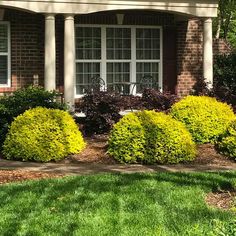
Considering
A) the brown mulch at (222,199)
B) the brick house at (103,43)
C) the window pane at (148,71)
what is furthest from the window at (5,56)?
the brown mulch at (222,199)

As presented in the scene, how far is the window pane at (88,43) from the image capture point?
1475 cm

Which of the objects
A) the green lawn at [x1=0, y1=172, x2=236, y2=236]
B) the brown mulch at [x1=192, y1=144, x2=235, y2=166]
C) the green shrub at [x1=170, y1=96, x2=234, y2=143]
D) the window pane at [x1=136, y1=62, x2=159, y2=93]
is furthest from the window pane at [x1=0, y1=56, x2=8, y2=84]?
the green lawn at [x1=0, y1=172, x2=236, y2=236]

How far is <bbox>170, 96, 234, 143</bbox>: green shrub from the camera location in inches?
424

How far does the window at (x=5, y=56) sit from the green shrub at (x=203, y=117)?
15.6 feet

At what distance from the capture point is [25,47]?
14.0 metres

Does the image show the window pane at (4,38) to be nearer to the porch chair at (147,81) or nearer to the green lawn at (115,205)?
the porch chair at (147,81)

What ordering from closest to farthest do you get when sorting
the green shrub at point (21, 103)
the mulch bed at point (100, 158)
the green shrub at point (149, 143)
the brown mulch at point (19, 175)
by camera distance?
the brown mulch at point (19, 175) → the mulch bed at point (100, 158) → the green shrub at point (149, 143) → the green shrub at point (21, 103)

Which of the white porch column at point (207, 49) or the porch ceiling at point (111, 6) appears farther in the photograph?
the white porch column at point (207, 49)

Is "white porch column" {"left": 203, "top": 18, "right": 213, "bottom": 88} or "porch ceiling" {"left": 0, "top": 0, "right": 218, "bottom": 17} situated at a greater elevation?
"porch ceiling" {"left": 0, "top": 0, "right": 218, "bottom": 17}

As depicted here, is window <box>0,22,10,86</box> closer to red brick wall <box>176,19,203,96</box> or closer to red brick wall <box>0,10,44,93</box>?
red brick wall <box>0,10,44,93</box>

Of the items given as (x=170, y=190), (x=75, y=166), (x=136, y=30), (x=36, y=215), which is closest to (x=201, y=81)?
(x=136, y=30)

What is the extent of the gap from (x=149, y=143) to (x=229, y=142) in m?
1.53

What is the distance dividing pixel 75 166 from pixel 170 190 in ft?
7.95

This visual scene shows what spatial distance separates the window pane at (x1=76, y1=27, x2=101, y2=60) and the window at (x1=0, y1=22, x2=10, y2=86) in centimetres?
185
